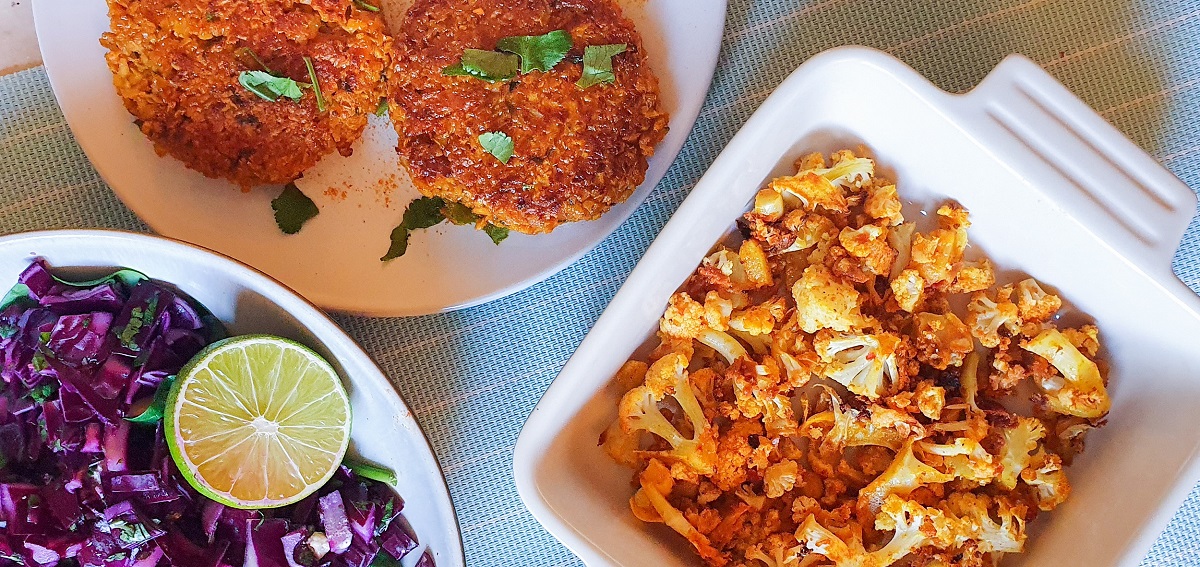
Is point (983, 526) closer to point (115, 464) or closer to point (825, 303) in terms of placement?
point (825, 303)

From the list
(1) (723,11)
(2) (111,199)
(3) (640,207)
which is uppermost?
(1) (723,11)

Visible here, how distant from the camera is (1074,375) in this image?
4.98 ft

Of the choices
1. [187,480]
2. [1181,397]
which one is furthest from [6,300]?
[1181,397]

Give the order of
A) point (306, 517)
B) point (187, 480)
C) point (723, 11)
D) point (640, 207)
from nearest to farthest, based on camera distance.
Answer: point (187, 480), point (306, 517), point (723, 11), point (640, 207)

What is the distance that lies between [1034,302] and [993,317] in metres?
0.08

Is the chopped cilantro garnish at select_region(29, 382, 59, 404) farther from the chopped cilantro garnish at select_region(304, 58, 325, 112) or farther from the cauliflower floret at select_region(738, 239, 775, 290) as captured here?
the cauliflower floret at select_region(738, 239, 775, 290)

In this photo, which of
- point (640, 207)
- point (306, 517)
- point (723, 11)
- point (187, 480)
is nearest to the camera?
Result: point (187, 480)

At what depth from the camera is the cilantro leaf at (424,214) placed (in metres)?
1.72

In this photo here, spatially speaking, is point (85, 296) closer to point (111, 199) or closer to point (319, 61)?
point (111, 199)

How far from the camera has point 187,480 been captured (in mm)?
1441

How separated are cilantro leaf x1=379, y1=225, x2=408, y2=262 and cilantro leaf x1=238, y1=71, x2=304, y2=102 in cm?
33

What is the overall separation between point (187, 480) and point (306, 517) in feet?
0.74

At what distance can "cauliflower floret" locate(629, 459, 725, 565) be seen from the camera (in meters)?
1.50

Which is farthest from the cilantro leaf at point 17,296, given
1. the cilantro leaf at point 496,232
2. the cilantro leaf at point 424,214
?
the cilantro leaf at point 496,232
